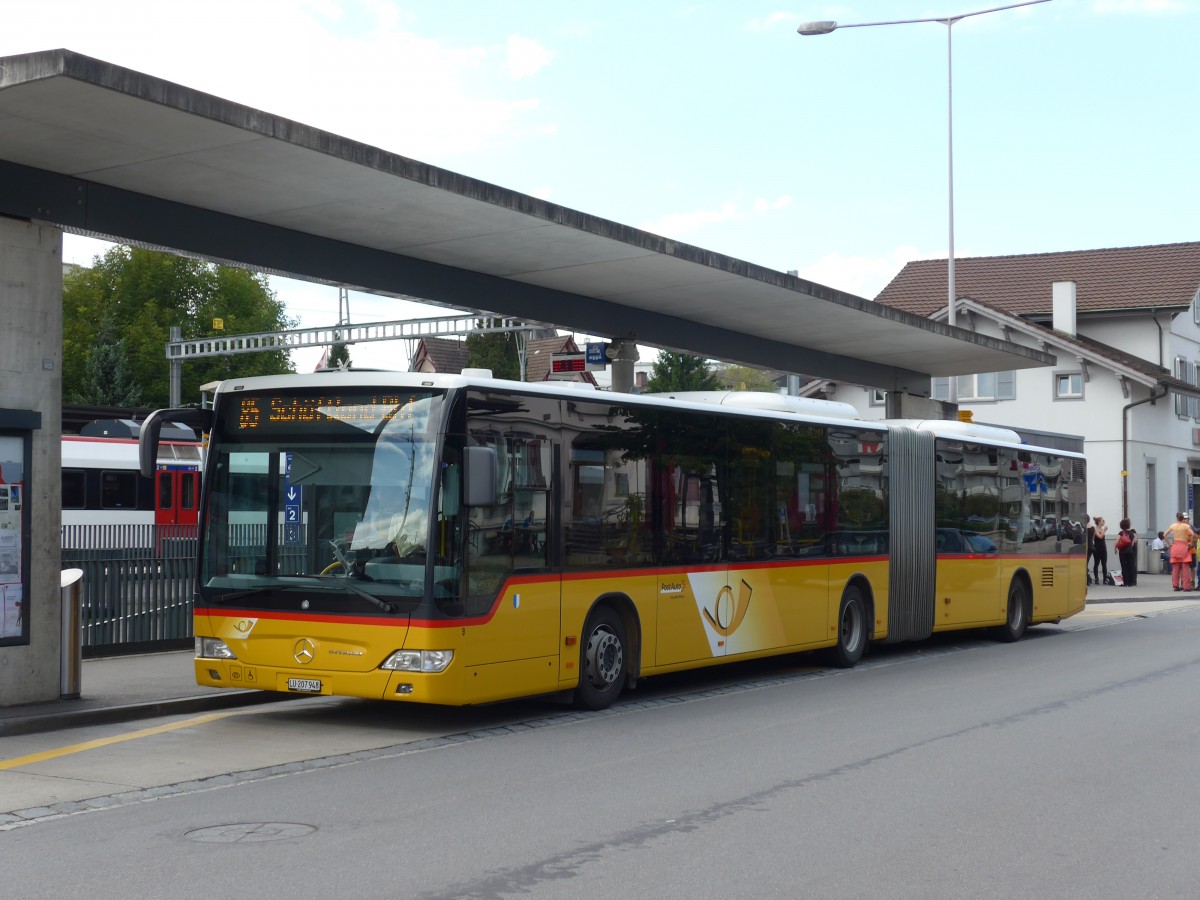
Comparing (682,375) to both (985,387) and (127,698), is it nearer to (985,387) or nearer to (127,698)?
(985,387)

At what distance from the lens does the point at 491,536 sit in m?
11.3

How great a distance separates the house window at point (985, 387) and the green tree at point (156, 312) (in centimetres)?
3749

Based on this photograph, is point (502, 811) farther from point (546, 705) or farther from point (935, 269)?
point (935, 269)

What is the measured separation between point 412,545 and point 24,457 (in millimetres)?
3515

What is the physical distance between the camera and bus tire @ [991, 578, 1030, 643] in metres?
21.2

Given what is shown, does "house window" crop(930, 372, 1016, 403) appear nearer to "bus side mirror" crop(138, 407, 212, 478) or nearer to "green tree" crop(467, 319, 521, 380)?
"bus side mirror" crop(138, 407, 212, 478)

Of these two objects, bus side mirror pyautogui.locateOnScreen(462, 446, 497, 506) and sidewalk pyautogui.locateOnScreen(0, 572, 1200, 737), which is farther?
sidewalk pyautogui.locateOnScreen(0, 572, 1200, 737)

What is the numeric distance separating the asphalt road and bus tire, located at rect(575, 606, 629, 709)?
0.87ft

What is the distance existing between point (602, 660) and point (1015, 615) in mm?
10649

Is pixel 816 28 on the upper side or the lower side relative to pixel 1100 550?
upper

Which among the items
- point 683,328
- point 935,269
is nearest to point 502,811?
point 683,328

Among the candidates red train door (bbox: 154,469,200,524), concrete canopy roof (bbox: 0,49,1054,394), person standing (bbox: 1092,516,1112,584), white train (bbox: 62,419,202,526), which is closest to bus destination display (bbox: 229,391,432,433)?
concrete canopy roof (bbox: 0,49,1054,394)

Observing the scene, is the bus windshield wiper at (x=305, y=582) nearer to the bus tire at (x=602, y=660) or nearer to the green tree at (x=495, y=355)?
the bus tire at (x=602, y=660)

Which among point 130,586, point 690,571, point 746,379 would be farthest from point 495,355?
point 690,571
